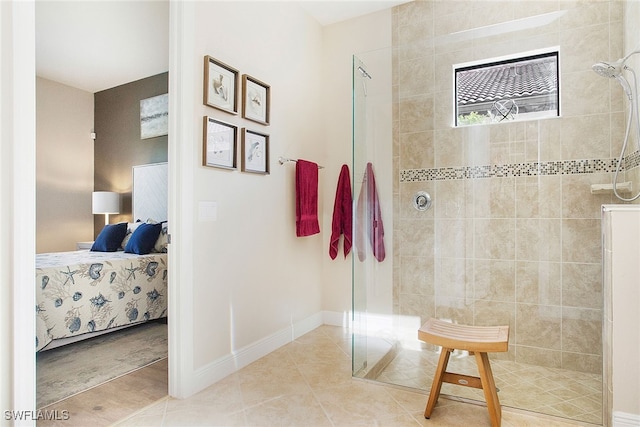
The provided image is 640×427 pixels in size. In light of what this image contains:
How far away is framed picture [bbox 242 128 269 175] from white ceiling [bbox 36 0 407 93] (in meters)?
1.41

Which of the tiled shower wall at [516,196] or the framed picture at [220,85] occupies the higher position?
the framed picture at [220,85]

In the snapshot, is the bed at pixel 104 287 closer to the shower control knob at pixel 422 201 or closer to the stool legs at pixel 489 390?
the shower control knob at pixel 422 201

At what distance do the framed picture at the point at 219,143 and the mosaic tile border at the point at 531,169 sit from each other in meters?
1.28

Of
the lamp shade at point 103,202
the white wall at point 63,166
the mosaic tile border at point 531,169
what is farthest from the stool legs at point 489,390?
the white wall at point 63,166

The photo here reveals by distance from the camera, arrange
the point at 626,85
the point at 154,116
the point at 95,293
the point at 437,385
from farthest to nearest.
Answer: the point at 154,116
the point at 95,293
the point at 626,85
the point at 437,385

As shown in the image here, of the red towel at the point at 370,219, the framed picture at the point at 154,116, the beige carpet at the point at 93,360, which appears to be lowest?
the beige carpet at the point at 93,360

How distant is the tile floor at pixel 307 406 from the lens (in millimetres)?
1854

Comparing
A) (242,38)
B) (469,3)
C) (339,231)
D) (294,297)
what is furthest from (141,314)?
(469,3)

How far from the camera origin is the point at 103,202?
489 centimetres

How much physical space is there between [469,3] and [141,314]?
12.4 feet

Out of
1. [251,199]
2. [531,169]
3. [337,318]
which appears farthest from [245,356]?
[531,169]

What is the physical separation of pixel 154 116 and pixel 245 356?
10.8ft

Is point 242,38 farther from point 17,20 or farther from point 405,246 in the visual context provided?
point 405,246

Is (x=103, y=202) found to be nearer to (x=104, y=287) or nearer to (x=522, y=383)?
(x=104, y=287)
